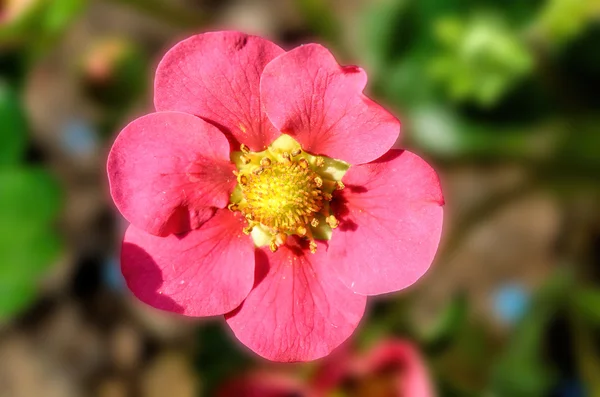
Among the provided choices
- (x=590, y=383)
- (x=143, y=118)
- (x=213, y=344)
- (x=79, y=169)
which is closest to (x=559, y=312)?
(x=590, y=383)

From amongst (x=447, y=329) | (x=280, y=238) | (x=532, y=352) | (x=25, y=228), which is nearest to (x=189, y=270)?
(x=280, y=238)

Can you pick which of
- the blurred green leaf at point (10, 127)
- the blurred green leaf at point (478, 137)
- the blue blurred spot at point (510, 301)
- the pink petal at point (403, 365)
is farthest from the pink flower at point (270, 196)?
the blue blurred spot at point (510, 301)

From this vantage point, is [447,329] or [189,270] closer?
[189,270]

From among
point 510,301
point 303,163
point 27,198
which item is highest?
point 303,163

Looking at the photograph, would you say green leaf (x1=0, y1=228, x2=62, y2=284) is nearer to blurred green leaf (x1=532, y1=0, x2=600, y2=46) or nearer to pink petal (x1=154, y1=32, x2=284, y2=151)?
pink petal (x1=154, y1=32, x2=284, y2=151)

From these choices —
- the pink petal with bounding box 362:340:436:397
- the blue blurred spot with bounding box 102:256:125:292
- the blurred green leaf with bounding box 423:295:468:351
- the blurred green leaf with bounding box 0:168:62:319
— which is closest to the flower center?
the pink petal with bounding box 362:340:436:397

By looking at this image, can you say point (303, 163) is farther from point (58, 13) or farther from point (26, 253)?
point (26, 253)

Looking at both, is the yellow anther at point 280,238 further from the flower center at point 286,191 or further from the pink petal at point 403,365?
the pink petal at point 403,365

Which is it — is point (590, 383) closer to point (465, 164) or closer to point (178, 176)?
point (465, 164)
